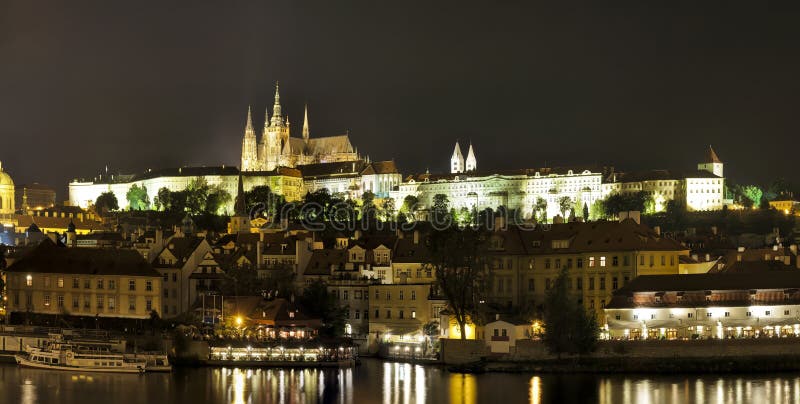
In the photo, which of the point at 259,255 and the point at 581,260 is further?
the point at 259,255

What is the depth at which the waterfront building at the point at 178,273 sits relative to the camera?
212 ft

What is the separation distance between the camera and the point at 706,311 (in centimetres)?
5684

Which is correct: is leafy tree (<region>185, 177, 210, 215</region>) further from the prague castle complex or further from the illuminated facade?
the illuminated facade

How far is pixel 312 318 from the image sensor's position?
2333 inches

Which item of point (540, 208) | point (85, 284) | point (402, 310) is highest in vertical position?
point (540, 208)

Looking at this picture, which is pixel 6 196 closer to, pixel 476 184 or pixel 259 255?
pixel 476 184

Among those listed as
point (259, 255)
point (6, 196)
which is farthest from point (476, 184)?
point (259, 255)

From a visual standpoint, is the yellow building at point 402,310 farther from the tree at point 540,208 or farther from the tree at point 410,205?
the tree at point 540,208

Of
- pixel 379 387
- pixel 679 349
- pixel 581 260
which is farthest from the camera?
pixel 581 260

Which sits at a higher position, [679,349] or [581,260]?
[581,260]

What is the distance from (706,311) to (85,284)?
3059 centimetres

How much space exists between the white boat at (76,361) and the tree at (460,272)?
1358 centimetres

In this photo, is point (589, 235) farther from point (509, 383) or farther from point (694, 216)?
point (694, 216)

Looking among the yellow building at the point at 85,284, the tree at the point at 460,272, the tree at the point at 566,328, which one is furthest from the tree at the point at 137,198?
the tree at the point at 566,328
